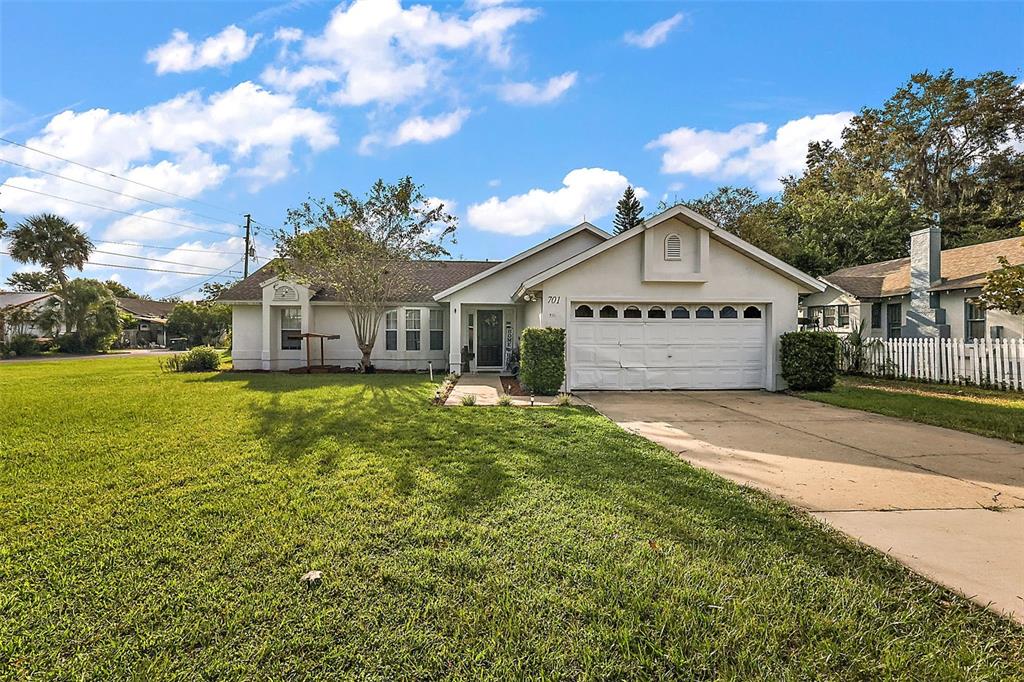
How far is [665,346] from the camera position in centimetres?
1284

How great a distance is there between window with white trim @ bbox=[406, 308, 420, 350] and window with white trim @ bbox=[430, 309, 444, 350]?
543mm

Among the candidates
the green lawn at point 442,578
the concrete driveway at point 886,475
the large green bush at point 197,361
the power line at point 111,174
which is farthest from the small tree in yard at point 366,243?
the power line at point 111,174

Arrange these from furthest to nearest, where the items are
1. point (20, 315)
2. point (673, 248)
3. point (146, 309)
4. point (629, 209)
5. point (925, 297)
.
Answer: point (146, 309)
point (629, 209)
point (20, 315)
point (925, 297)
point (673, 248)

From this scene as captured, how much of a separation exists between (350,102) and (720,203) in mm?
29276

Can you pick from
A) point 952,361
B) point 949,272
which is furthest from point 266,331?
point 949,272

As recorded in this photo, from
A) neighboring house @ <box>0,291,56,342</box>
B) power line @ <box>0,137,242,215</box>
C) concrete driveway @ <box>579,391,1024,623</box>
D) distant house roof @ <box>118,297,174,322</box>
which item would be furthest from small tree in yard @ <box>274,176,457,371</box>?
distant house roof @ <box>118,297,174,322</box>

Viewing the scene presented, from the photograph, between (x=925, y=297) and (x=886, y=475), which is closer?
(x=886, y=475)

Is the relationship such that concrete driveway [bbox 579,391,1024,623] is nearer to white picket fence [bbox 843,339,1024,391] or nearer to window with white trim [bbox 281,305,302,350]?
white picket fence [bbox 843,339,1024,391]

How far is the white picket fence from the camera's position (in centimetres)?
1275

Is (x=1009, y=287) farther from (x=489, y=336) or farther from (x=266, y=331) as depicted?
(x=266, y=331)

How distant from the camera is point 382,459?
5.77 meters

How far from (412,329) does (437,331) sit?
0.96m

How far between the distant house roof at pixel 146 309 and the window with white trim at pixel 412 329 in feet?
154

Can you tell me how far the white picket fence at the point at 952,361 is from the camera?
1275cm
